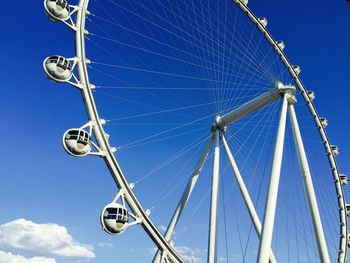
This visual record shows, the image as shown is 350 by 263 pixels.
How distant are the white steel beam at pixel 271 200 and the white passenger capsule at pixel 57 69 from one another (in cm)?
934

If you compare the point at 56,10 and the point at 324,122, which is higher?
the point at 324,122

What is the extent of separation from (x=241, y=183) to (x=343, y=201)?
36.5 feet

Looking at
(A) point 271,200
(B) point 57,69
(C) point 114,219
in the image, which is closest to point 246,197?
(A) point 271,200

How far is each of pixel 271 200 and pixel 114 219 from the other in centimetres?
647

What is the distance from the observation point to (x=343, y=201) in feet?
92.4

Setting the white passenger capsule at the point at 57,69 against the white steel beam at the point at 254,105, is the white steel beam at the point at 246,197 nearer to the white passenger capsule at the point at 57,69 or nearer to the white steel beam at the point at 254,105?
the white steel beam at the point at 254,105

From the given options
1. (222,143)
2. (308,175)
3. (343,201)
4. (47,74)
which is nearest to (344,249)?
(343,201)

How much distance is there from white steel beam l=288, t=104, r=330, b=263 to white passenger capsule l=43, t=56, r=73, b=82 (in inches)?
466

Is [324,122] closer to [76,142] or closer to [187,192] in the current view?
[187,192]

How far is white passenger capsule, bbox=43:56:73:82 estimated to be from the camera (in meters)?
15.4

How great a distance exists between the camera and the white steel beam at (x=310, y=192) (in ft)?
62.2

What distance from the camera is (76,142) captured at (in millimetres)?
14633

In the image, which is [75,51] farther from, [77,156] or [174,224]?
[174,224]

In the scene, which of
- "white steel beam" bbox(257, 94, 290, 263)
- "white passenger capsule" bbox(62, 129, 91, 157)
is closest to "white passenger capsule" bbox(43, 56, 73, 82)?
"white passenger capsule" bbox(62, 129, 91, 157)
